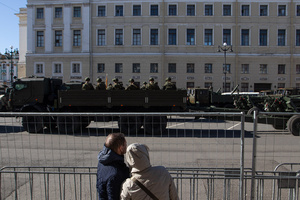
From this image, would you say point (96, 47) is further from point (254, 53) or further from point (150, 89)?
point (150, 89)

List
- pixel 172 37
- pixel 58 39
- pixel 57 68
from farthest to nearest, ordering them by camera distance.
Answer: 1. pixel 57 68
2. pixel 58 39
3. pixel 172 37

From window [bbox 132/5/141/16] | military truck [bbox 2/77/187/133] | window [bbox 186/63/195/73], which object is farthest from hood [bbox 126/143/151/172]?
window [bbox 132/5/141/16]

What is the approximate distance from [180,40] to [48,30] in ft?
58.2

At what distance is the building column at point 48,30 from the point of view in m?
39.8

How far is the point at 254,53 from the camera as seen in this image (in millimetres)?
39250

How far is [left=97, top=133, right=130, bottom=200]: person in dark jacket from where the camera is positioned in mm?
2863

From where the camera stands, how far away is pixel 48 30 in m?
40.0

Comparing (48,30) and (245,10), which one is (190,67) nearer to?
(245,10)

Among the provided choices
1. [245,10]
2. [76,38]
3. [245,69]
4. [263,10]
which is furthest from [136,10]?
[263,10]

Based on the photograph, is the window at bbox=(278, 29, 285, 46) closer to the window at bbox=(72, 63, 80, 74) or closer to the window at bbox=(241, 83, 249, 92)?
the window at bbox=(241, 83, 249, 92)

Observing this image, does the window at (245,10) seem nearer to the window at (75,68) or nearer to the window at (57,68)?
the window at (75,68)

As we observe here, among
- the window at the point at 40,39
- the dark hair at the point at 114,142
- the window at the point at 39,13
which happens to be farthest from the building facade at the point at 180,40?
the dark hair at the point at 114,142

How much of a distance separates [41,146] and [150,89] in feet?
22.7

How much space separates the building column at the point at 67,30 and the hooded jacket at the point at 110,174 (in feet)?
128
